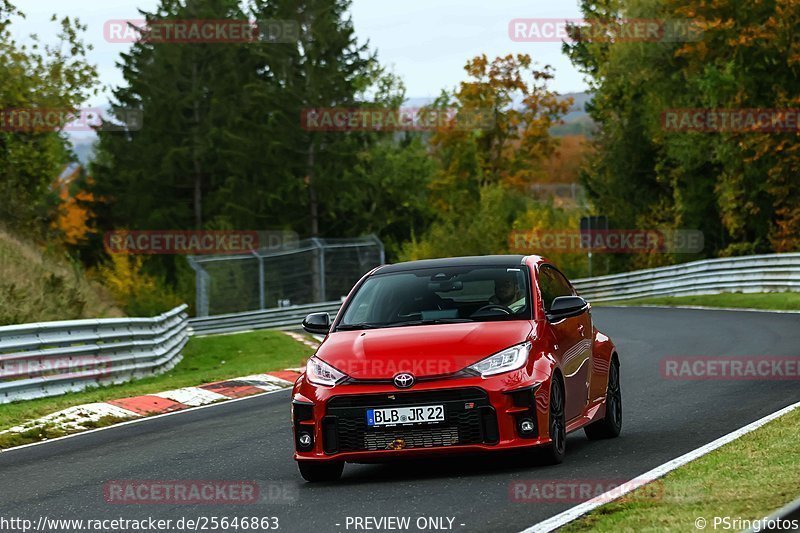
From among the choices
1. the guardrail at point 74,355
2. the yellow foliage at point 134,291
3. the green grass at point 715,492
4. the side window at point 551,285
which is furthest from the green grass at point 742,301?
the green grass at point 715,492

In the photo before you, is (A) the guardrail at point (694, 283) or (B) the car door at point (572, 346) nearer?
(B) the car door at point (572, 346)

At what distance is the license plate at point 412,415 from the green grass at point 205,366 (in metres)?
5.81

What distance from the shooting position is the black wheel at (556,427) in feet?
32.3

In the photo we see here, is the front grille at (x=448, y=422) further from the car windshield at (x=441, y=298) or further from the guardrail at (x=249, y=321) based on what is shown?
the guardrail at (x=249, y=321)

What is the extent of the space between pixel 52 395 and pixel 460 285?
931 cm

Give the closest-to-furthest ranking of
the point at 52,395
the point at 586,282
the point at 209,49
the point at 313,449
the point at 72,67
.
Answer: the point at 313,449 → the point at 52,395 → the point at 72,67 → the point at 586,282 → the point at 209,49

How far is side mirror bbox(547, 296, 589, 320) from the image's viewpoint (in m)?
10.6

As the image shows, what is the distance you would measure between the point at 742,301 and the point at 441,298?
95.2ft

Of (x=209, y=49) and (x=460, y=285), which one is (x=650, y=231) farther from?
(x=460, y=285)

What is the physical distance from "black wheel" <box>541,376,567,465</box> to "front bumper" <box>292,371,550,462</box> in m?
0.14

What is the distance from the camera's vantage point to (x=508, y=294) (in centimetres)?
1080

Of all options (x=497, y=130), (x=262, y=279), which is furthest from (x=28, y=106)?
(x=497, y=130)

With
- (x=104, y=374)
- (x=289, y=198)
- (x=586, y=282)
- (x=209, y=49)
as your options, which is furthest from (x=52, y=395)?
(x=209, y=49)

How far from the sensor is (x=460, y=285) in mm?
10891
